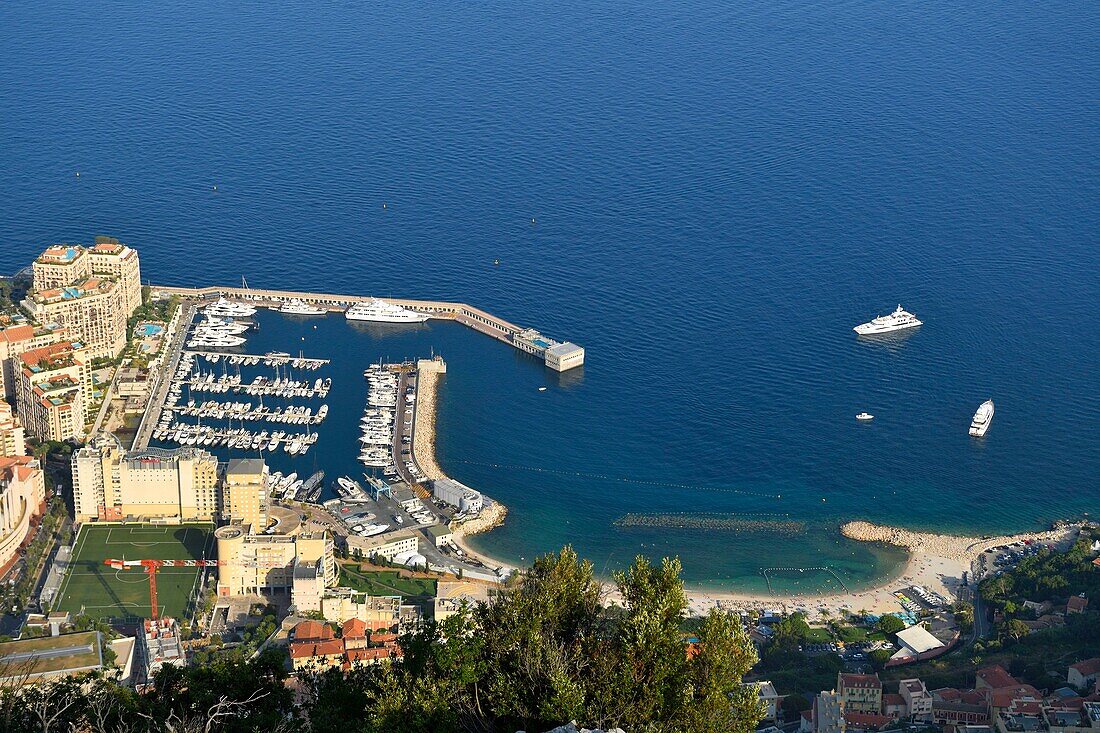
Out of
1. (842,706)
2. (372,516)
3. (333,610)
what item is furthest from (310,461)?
(842,706)

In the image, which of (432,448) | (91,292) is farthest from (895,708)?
(91,292)

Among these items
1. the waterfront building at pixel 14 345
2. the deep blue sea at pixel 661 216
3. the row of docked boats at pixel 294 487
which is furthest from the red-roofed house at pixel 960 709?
the waterfront building at pixel 14 345

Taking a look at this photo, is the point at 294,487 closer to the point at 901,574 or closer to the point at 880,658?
the point at 901,574

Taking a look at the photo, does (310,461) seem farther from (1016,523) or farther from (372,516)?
(1016,523)

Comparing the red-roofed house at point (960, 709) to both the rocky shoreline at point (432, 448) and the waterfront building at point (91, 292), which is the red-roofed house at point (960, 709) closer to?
the rocky shoreline at point (432, 448)

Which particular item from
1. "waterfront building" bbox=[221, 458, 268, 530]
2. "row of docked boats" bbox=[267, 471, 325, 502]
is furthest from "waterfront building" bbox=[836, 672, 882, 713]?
"row of docked boats" bbox=[267, 471, 325, 502]

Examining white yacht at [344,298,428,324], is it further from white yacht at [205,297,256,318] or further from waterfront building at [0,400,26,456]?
waterfront building at [0,400,26,456]

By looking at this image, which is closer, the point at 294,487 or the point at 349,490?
the point at 294,487
